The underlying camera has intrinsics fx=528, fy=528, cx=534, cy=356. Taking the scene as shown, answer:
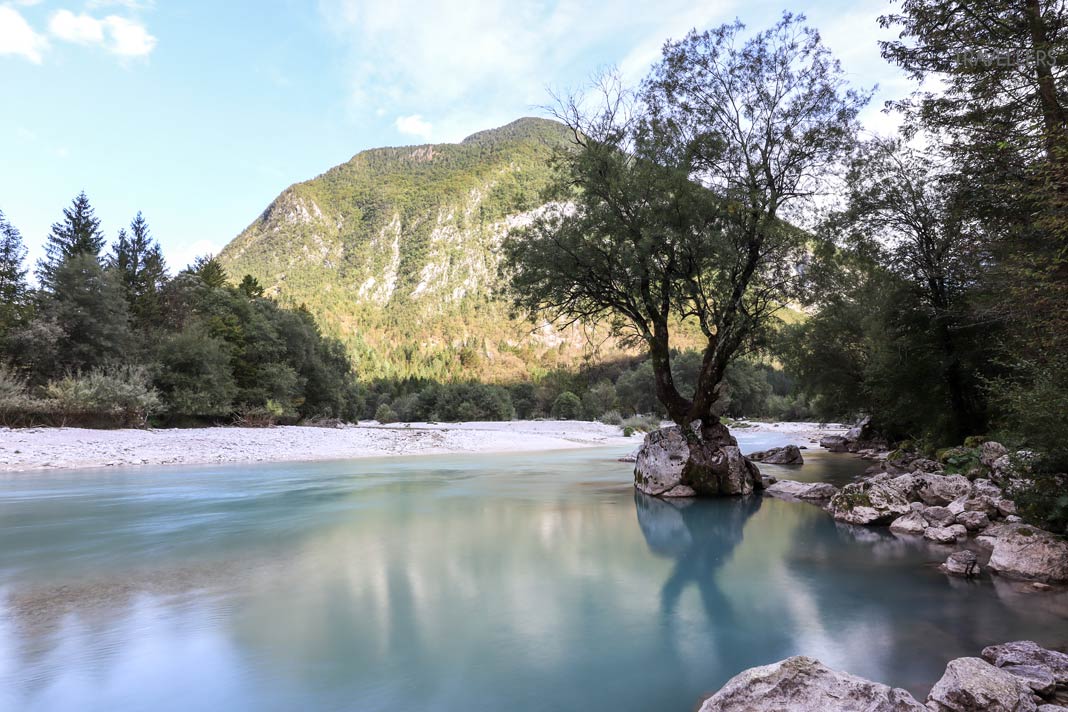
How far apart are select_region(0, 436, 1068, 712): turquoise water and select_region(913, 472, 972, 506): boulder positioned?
7.04 ft

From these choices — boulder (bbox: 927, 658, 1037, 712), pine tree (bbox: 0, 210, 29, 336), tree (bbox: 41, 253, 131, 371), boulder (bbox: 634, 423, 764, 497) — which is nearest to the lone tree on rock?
boulder (bbox: 634, 423, 764, 497)

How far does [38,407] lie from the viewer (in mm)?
20031

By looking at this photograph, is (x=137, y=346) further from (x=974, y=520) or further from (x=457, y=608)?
(x=974, y=520)

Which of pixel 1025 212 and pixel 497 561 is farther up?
pixel 1025 212

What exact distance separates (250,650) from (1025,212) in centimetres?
1258

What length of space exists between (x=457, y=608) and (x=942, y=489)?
1008cm

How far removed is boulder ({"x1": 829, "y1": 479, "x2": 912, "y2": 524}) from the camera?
375 inches

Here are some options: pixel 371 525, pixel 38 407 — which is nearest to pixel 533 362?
pixel 38 407

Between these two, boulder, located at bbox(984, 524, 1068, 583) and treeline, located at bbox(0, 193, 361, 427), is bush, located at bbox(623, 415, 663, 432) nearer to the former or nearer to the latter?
treeline, located at bbox(0, 193, 361, 427)

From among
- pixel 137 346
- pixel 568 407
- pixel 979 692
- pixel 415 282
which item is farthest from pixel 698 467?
pixel 415 282

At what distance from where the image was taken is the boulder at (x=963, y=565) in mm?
6180

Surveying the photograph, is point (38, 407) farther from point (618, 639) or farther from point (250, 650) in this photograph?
point (618, 639)

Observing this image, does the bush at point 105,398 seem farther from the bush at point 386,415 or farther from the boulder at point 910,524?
the bush at point 386,415

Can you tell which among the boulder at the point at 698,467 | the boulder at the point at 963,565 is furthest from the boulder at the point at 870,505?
the boulder at the point at 963,565
